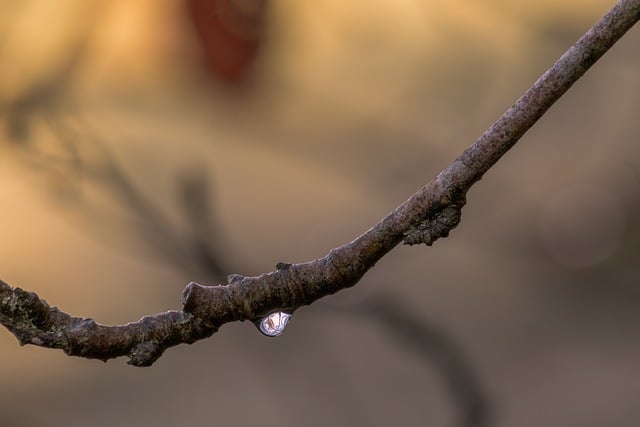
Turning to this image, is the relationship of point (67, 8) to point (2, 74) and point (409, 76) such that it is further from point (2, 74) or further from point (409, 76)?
point (409, 76)

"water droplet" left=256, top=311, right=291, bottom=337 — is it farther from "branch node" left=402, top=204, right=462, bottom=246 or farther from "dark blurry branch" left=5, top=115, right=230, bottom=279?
"dark blurry branch" left=5, top=115, right=230, bottom=279

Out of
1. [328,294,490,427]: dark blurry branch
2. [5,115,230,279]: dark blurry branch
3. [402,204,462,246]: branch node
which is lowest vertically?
[402,204,462,246]: branch node

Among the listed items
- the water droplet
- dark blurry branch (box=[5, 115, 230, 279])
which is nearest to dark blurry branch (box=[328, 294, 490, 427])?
dark blurry branch (box=[5, 115, 230, 279])

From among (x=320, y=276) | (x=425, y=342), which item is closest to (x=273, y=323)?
(x=320, y=276)

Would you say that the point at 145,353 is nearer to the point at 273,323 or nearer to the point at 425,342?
the point at 273,323

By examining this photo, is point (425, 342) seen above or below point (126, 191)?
below

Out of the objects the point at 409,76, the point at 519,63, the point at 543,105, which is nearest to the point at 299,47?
the point at 409,76
